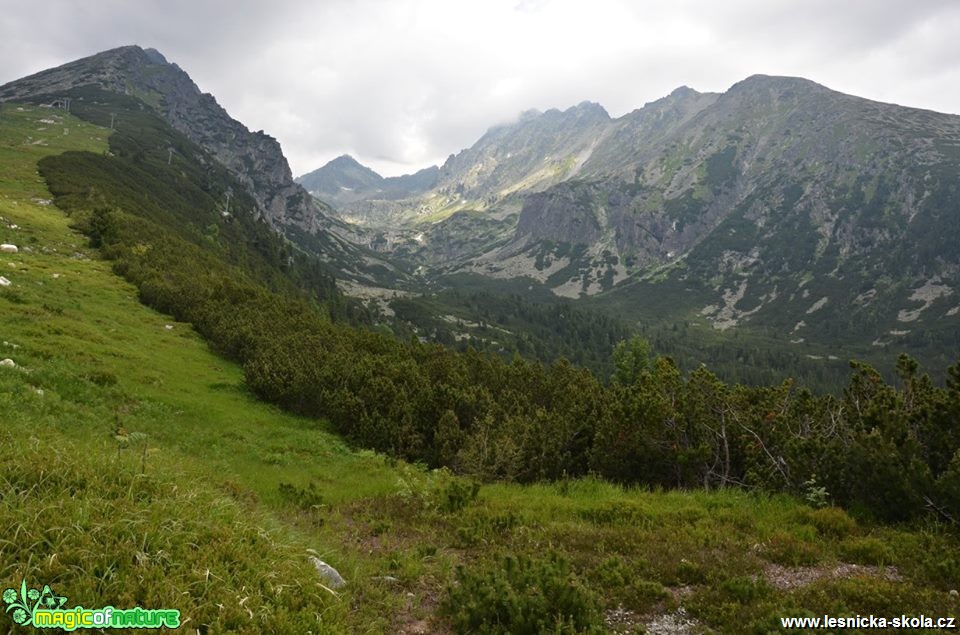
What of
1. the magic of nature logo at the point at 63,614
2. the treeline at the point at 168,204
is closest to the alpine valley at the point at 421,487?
the magic of nature logo at the point at 63,614

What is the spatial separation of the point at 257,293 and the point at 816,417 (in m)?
39.0

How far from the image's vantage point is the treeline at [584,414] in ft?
38.0

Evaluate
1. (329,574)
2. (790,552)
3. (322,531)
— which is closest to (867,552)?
(790,552)

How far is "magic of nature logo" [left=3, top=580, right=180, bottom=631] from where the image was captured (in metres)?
4.57

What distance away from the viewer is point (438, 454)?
2188cm

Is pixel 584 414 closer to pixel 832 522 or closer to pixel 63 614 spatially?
pixel 832 522

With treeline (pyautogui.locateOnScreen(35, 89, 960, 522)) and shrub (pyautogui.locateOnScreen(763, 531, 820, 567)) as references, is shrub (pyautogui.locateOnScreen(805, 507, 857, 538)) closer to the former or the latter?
treeline (pyautogui.locateOnScreen(35, 89, 960, 522))

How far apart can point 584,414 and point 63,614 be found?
59.8 ft

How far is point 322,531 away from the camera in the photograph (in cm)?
1068

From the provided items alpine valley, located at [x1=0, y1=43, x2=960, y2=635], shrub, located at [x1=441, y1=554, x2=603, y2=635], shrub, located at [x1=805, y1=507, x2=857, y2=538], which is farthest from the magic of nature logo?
shrub, located at [x1=805, y1=507, x2=857, y2=538]

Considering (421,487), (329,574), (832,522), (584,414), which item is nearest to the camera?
(329,574)

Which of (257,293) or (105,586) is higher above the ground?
(257,293)

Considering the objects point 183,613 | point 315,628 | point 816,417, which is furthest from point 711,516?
point 183,613

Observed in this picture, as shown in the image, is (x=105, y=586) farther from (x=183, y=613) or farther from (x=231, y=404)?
(x=231, y=404)
